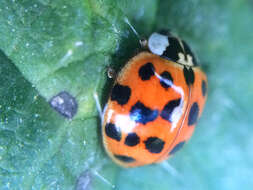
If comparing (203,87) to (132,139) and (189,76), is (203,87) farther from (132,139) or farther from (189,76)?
Answer: (132,139)

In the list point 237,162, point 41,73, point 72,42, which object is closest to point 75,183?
point 41,73

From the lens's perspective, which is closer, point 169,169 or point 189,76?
point 189,76

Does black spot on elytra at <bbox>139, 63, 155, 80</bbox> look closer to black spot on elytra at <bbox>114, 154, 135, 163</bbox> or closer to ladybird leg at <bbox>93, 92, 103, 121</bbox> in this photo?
ladybird leg at <bbox>93, 92, 103, 121</bbox>

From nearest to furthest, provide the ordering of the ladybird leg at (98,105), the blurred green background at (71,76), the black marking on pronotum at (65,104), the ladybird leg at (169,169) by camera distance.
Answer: the blurred green background at (71,76) → the black marking on pronotum at (65,104) → the ladybird leg at (98,105) → the ladybird leg at (169,169)

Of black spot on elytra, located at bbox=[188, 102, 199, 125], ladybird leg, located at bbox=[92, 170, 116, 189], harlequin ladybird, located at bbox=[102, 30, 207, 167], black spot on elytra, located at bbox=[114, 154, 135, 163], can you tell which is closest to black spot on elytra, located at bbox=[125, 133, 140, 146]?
harlequin ladybird, located at bbox=[102, 30, 207, 167]

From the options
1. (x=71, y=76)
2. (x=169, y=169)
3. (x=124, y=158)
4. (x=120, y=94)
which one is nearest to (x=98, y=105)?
(x=120, y=94)

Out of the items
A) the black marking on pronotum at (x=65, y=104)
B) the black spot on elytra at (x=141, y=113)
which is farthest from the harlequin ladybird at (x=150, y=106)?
the black marking on pronotum at (x=65, y=104)

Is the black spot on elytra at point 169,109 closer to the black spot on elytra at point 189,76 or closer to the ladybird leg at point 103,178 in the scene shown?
the black spot on elytra at point 189,76
